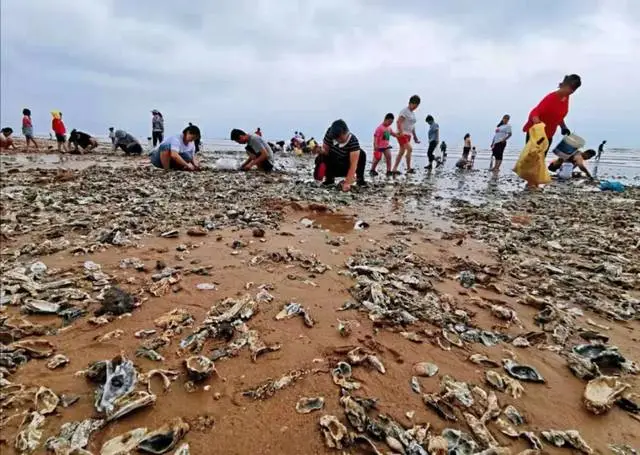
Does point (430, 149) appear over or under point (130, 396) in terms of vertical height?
over

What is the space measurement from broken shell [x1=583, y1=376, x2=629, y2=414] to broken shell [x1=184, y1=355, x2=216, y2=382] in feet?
7.05

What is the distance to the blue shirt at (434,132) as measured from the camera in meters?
17.2

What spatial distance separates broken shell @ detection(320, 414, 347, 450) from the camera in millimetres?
1720

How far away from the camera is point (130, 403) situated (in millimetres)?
1897

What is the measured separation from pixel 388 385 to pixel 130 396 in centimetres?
140

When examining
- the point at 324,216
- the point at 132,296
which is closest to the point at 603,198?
the point at 324,216

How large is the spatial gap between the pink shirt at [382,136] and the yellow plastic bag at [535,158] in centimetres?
428

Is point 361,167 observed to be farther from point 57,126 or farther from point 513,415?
point 57,126

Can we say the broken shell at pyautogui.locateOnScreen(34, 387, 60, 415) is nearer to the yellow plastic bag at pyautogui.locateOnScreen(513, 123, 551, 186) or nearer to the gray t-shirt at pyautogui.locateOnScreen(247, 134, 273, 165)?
the yellow plastic bag at pyautogui.locateOnScreen(513, 123, 551, 186)

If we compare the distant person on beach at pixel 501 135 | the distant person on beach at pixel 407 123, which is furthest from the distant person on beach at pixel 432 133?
the distant person on beach at pixel 407 123

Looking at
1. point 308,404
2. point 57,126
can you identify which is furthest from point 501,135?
point 57,126

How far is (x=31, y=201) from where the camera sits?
22.2ft

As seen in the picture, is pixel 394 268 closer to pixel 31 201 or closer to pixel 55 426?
pixel 55 426

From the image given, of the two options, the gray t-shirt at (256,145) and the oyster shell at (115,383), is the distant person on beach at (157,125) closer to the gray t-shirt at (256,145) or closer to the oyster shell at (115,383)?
the gray t-shirt at (256,145)
